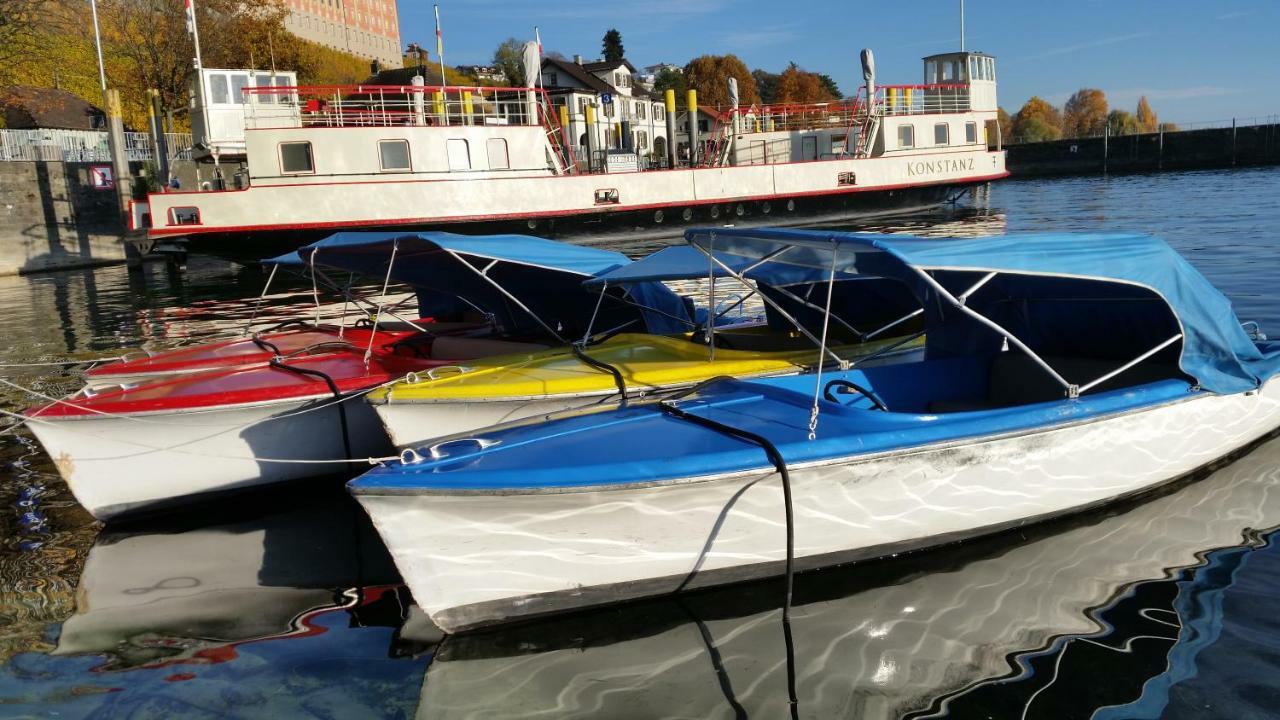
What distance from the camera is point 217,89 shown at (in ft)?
87.7

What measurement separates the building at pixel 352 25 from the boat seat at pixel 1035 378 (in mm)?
80028

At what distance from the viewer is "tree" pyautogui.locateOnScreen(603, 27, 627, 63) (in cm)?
9450

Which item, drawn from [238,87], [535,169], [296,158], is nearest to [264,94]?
[238,87]

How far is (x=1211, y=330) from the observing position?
6598 millimetres

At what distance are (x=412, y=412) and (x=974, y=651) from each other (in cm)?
449

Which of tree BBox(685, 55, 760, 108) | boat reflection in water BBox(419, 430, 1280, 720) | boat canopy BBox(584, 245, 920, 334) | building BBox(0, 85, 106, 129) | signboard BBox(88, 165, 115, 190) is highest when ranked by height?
tree BBox(685, 55, 760, 108)

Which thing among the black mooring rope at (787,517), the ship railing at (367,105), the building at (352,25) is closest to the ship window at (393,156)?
the ship railing at (367,105)

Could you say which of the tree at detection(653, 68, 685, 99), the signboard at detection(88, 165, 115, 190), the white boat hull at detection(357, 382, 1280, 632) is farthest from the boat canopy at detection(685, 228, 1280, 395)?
the tree at detection(653, 68, 685, 99)

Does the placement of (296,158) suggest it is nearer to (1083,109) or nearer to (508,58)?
(508,58)

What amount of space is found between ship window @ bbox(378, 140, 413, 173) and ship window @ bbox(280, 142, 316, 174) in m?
1.67

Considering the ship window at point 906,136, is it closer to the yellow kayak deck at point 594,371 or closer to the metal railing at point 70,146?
the metal railing at point 70,146

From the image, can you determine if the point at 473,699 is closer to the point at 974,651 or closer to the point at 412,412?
the point at 974,651

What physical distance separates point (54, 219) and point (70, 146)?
231 inches

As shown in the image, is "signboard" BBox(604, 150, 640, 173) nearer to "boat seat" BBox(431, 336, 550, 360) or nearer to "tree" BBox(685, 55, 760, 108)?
"boat seat" BBox(431, 336, 550, 360)
